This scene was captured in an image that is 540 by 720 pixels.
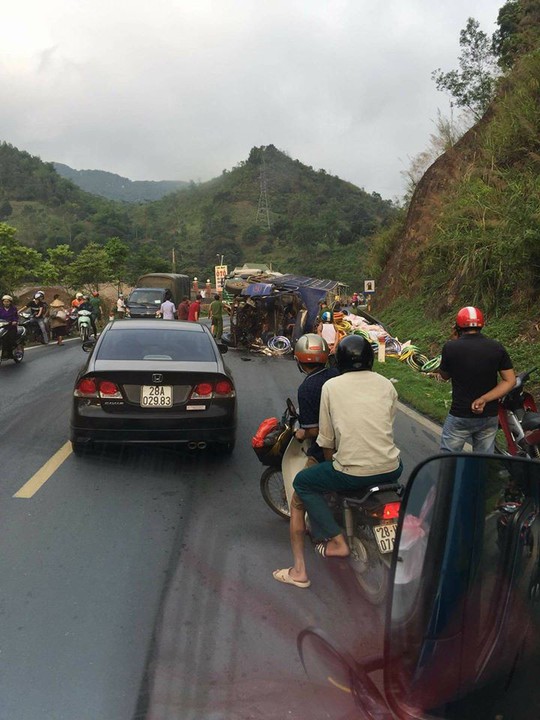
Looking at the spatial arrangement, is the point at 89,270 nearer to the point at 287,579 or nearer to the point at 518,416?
the point at 518,416

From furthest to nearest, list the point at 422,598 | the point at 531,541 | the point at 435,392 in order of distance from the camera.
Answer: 1. the point at 435,392
2. the point at 422,598
3. the point at 531,541

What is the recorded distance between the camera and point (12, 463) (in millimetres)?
6312

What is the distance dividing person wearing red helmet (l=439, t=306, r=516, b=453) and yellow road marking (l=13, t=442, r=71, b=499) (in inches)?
145

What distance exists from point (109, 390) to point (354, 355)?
3332 millimetres

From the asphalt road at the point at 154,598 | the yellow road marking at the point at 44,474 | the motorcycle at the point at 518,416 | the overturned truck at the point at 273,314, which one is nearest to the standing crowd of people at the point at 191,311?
the overturned truck at the point at 273,314

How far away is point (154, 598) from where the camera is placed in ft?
12.0

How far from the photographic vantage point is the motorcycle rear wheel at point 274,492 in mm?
5039

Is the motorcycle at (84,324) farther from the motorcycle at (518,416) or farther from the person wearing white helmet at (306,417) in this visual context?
the person wearing white helmet at (306,417)

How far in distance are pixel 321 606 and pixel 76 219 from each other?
115 m

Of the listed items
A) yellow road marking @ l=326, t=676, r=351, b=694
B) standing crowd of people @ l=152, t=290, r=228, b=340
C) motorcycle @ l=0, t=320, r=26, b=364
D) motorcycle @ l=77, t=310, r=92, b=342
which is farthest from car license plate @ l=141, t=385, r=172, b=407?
standing crowd of people @ l=152, t=290, r=228, b=340

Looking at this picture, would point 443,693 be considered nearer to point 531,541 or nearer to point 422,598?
point 422,598

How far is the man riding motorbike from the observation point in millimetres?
13320

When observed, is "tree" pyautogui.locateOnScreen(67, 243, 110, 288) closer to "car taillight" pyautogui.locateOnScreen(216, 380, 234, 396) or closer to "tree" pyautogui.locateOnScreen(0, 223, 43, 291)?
"tree" pyautogui.locateOnScreen(0, 223, 43, 291)

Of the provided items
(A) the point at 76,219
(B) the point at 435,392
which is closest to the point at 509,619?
(B) the point at 435,392
